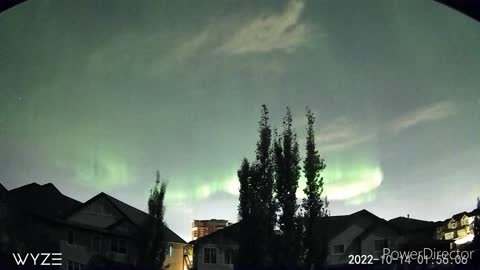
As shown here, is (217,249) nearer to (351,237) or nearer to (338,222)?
(338,222)

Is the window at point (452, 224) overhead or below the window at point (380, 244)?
overhead

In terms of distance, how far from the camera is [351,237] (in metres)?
8.50

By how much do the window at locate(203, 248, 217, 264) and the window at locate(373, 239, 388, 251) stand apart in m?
2.20

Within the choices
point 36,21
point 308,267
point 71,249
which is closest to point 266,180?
point 308,267

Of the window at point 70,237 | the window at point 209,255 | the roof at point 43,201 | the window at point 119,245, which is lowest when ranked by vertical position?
the window at point 209,255

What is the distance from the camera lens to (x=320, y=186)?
8781 mm

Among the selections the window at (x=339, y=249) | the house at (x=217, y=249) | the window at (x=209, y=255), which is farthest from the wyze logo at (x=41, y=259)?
the window at (x=339, y=249)

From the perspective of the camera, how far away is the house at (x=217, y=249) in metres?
8.63

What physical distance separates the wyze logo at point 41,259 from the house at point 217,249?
182 centimetres

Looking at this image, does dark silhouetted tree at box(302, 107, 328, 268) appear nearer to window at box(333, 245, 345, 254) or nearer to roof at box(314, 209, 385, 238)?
roof at box(314, 209, 385, 238)

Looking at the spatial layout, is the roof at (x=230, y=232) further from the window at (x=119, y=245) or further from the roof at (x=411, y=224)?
the roof at (x=411, y=224)

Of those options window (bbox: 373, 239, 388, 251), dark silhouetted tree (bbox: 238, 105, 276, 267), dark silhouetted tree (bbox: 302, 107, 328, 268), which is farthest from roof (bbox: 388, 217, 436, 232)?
dark silhouetted tree (bbox: 238, 105, 276, 267)

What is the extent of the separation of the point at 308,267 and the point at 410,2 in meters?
4.10

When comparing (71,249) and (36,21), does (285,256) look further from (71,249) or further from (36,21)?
(36,21)
